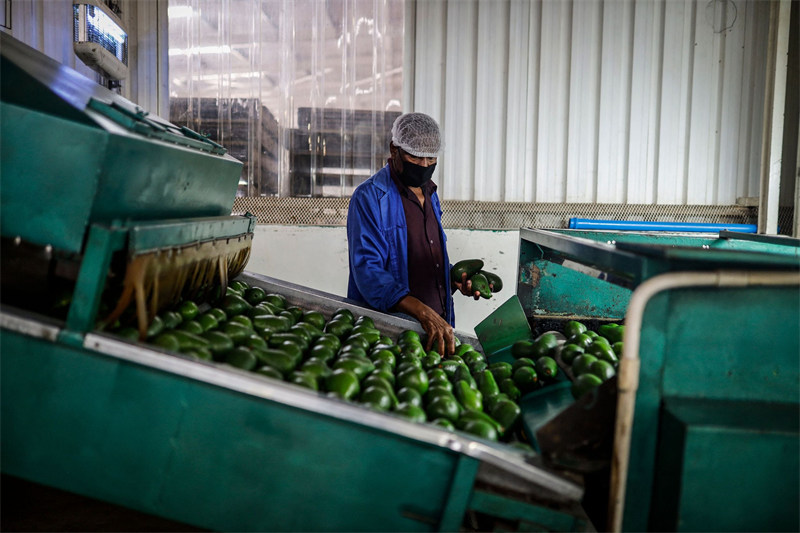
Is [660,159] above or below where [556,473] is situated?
above

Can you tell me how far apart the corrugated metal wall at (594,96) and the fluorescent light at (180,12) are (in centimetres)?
203

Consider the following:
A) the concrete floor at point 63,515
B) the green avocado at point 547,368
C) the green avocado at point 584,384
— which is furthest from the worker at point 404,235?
the concrete floor at point 63,515

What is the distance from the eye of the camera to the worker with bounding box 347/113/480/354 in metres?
3.34

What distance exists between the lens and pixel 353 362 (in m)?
2.15

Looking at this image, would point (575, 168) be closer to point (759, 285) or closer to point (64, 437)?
point (759, 285)

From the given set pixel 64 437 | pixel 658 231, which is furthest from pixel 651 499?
pixel 658 231

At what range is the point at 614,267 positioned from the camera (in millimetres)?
1814

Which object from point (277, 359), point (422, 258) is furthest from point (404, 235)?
point (277, 359)

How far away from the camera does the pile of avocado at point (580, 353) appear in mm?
2113

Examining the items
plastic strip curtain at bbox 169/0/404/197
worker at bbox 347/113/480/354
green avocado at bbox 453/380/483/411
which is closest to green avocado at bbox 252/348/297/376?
green avocado at bbox 453/380/483/411

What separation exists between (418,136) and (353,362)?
172 cm

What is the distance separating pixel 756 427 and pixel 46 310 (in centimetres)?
213

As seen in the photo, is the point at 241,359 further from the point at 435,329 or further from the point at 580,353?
the point at 580,353

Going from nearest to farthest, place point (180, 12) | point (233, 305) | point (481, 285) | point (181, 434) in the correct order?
1. point (181, 434)
2. point (233, 305)
3. point (481, 285)
4. point (180, 12)
